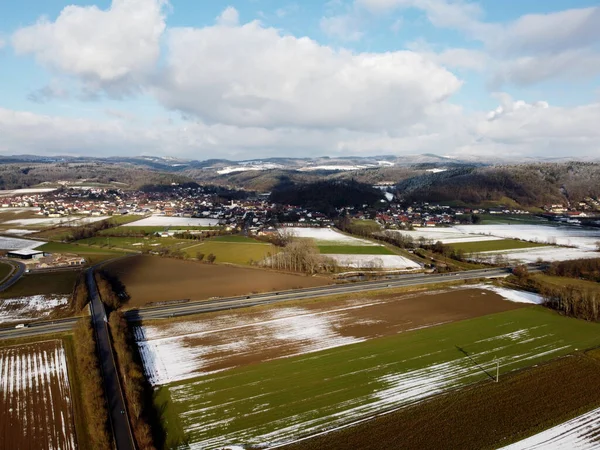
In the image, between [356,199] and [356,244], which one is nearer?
[356,244]

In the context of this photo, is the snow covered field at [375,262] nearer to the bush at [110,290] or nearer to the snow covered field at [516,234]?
the snow covered field at [516,234]

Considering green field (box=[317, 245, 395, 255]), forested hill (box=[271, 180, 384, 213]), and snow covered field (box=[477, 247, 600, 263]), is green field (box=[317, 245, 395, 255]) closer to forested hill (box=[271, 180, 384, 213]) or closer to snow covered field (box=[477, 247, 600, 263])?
snow covered field (box=[477, 247, 600, 263])

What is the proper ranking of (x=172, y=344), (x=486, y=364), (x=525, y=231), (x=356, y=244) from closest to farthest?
(x=486, y=364) < (x=172, y=344) < (x=356, y=244) < (x=525, y=231)

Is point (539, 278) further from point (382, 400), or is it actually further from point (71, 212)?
point (71, 212)

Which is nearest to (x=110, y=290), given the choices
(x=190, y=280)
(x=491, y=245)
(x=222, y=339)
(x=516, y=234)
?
(x=190, y=280)

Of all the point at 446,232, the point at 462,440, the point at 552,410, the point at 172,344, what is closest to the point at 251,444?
the point at 462,440

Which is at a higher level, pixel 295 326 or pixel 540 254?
pixel 540 254

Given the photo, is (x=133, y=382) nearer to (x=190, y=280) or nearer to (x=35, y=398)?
(x=35, y=398)

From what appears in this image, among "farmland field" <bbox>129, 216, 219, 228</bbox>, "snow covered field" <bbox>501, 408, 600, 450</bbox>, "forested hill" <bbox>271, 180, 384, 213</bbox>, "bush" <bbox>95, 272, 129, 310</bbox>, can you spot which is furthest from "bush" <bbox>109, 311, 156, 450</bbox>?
"forested hill" <bbox>271, 180, 384, 213</bbox>
